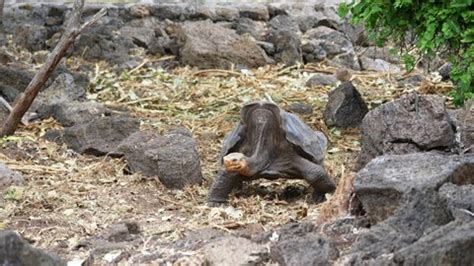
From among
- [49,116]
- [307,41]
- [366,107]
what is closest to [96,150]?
[49,116]

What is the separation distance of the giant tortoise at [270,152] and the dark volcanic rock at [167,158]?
361 mm

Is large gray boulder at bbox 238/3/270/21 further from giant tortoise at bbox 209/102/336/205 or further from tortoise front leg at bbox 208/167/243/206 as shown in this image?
tortoise front leg at bbox 208/167/243/206

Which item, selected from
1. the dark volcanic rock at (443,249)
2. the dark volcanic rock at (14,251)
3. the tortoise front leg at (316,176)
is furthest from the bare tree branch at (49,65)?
the dark volcanic rock at (443,249)

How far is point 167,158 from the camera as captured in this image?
216 inches

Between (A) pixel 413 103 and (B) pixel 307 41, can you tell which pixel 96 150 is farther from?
(B) pixel 307 41

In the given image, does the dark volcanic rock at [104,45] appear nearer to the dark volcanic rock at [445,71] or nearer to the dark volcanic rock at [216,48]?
the dark volcanic rock at [216,48]

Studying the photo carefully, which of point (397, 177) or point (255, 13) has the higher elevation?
point (397, 177)

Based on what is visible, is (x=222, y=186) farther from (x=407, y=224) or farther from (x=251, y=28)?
(x=251, y=28)

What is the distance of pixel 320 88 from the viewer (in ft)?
27.7

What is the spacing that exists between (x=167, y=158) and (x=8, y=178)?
88 cm

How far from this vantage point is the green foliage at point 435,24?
517cm

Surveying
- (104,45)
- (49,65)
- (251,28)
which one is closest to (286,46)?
(251,28)

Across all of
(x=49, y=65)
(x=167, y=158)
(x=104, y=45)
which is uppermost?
(x=49, y=65)

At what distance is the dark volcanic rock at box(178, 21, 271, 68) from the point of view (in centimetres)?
948
